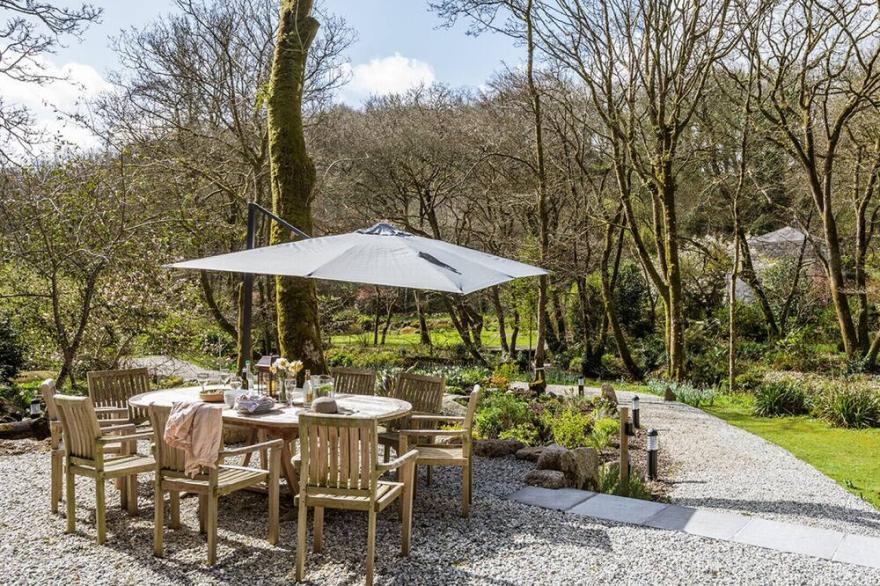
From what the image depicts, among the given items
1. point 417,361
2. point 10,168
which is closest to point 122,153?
point 10,168

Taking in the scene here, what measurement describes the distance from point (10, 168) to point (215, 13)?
583 centimetres

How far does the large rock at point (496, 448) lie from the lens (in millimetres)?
7109

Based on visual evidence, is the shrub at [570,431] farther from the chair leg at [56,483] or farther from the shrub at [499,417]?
the chair leg at [56,483]

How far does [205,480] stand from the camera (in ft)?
13.6

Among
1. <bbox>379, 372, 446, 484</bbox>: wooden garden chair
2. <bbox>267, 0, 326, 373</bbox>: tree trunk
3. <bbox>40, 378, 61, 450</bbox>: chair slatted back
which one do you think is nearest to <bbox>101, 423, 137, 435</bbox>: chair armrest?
<bbox>40, 378, 61, 450</bbox>: chair slatted back

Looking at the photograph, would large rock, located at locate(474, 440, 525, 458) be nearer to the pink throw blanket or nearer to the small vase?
the small vase

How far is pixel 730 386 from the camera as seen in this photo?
13.3 m

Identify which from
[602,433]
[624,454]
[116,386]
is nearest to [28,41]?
[116,386]

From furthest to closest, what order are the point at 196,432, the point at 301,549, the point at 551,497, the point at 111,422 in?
1. the point at 551,497
2. the point at 111,422
3. the point at 196,432
4. the point at 301,549

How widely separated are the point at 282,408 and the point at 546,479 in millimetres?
2340

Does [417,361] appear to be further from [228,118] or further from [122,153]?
[122,153]

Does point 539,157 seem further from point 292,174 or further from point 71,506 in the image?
point 71,506

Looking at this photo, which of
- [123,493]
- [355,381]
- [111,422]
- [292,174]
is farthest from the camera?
[292,174]

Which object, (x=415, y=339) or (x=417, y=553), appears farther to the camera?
(x=415, y=339)
